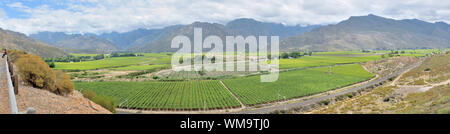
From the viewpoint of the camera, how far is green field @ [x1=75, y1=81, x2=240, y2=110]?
146 ft

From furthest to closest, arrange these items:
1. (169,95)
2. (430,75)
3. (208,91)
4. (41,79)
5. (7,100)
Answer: (208,91), (169,95), (430,75), (41,79), (7,100)

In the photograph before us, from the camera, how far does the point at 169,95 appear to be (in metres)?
52.3

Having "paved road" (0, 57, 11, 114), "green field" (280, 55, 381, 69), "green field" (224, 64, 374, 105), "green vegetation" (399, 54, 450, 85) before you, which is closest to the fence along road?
"paved road" (0, 57, 11, 114)

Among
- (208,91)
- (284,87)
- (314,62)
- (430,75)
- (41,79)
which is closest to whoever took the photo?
(41,79)

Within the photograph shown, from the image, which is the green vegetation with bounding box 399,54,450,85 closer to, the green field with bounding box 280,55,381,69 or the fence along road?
the green field with bounding box 280,55,381,69

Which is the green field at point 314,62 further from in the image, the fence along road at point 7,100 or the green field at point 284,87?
the fence along road at point 7,100

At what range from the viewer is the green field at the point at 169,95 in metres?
44.6

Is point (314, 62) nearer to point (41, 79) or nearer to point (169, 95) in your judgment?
point (169, 95)

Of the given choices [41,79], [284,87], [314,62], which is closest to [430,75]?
[284,87]

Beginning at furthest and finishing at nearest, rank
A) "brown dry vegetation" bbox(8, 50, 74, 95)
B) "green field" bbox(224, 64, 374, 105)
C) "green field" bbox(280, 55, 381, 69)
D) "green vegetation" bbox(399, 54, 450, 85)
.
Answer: "green field" bbox(280, 55, 381, 69)
"green field" bbox(224, 64, 374, 105)
"green vegetation" bbox(399, 54, 450, 85)
"brown dry vegetation" bbox(8, 50, 74, 95)

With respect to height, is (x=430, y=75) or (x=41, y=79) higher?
(x=41, y=79)
